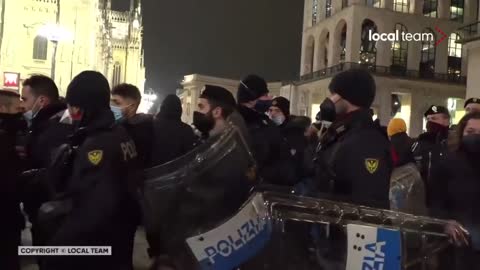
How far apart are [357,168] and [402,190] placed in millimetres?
855

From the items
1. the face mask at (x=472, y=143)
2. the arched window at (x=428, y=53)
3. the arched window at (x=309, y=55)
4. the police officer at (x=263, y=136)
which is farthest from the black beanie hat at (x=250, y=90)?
the arched window at (x=309, y=55)

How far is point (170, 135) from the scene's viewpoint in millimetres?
6184

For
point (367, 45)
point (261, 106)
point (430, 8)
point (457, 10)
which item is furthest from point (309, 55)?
point (261, 106)

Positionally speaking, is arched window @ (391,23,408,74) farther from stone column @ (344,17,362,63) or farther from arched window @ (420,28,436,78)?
stone column @ (344,17,362,63)

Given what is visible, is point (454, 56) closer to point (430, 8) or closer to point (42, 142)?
point (430, 8)

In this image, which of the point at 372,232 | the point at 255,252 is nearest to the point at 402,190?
the point at 372,232

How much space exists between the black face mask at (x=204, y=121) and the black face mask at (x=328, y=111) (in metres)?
0.90

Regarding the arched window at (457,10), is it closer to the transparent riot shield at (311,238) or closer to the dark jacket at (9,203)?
the transparent riot shield at (311,238)

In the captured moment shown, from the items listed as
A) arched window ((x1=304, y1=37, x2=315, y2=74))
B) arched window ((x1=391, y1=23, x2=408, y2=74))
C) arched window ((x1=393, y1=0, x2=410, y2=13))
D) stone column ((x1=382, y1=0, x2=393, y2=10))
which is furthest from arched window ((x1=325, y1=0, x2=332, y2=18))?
arched window ((x1=391, y1=23, x2=408, y2=74))

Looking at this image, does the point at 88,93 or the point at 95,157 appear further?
the point at 88,93

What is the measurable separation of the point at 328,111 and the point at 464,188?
126cm

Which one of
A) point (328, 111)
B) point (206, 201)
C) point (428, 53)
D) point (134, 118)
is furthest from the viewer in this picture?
point (428, 53)

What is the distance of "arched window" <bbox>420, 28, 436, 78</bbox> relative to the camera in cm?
4954

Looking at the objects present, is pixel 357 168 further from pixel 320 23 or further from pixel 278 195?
pixel 320 23
